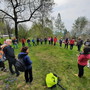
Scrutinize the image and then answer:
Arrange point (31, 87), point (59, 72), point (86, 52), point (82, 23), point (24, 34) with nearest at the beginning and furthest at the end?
point (31, 87), point (86, 52), point (59, 72), point (24, 34), point (82, 23)

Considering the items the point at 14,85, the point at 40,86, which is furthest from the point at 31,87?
the point at 14,85

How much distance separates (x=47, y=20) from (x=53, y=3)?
2.76 m

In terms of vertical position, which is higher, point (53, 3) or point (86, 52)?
point (53, 3)

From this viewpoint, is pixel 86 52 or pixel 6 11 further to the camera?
pixel 6 11

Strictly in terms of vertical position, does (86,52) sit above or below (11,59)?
above

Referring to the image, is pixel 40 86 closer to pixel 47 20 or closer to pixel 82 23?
pixel 47 20

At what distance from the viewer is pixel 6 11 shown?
14.4 metres

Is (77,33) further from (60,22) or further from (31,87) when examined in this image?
(31,87)

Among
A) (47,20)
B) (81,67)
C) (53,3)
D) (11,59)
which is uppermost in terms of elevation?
(53,3)

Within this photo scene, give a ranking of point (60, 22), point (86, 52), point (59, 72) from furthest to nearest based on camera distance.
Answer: point (60, 22)
point (59, 72)
point (86, 52)

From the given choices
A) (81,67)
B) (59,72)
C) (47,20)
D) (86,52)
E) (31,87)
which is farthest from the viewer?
(47,20)

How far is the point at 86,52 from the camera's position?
385 cm

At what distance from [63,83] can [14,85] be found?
203cm

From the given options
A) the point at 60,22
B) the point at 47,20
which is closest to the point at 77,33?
the point at 60,22
